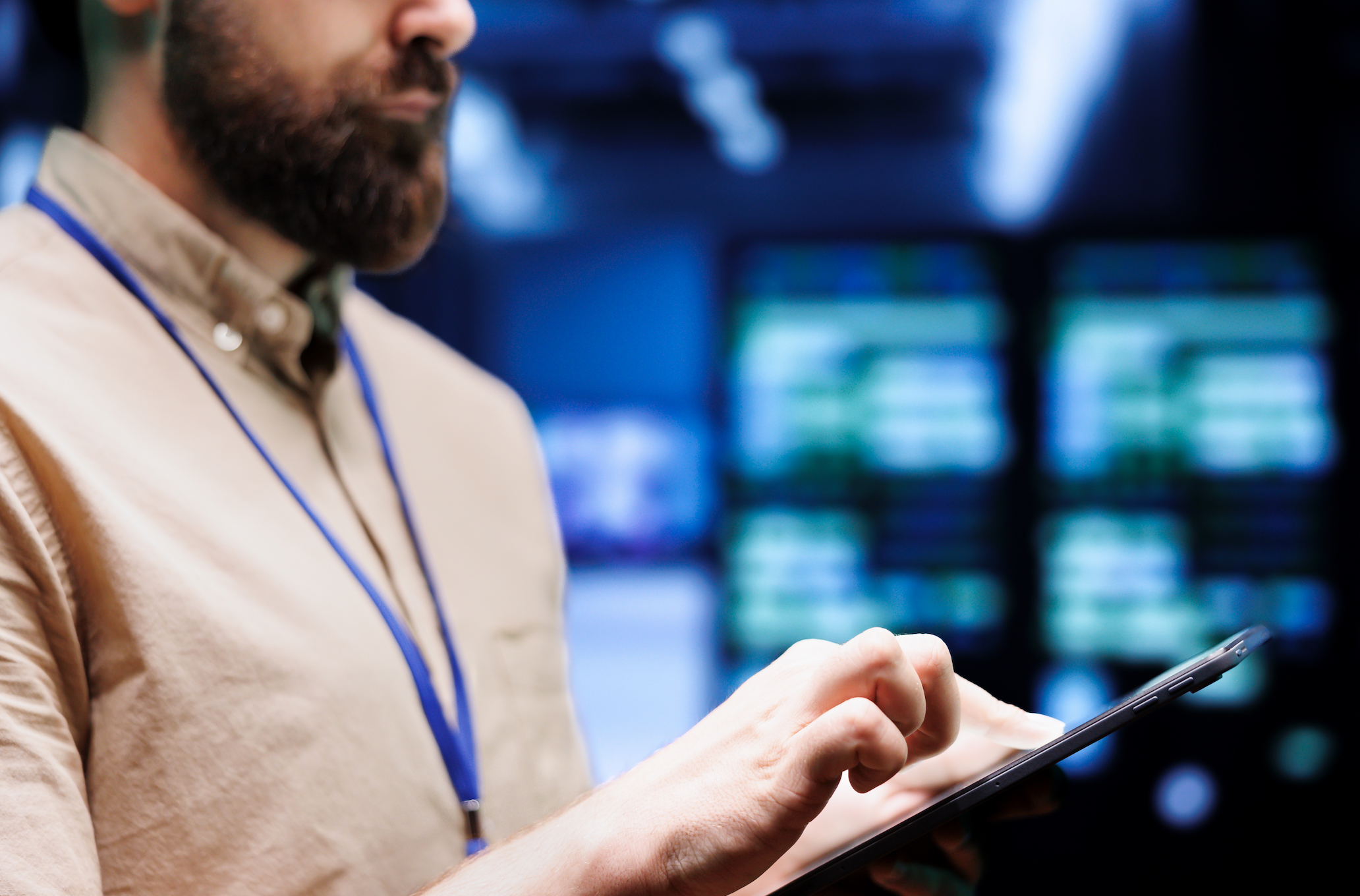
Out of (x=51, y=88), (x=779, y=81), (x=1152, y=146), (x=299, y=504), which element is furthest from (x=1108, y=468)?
(x=51, y=88)

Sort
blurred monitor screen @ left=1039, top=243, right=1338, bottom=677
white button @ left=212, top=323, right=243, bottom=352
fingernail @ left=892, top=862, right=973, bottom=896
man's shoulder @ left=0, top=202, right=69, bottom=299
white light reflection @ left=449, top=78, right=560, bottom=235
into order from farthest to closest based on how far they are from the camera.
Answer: white light reflection @ left=449, top=78, right=560, bottom=235 → blurred monitor screen @ left=1039, top=243, right=1338, bottom=677 → white button @ left=212, top=323, right=243, bottom=352 → man's shoulder @ left=0, top=202, right=69, bottom=299 → fingernail @ left=892, top=862, right=973, bottom=896

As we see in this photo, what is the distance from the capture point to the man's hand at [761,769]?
0.49m

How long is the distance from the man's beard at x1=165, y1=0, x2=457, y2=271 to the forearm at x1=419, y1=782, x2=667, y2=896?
1.59 feet

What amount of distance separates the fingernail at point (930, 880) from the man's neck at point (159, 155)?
0.63 meters

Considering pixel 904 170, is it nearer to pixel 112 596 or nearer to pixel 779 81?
pixel 779 81

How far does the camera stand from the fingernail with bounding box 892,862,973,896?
2.00 ft

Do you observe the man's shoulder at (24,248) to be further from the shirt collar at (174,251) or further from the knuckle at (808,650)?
the knuckle at (808,650)

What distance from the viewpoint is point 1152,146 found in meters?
2.81

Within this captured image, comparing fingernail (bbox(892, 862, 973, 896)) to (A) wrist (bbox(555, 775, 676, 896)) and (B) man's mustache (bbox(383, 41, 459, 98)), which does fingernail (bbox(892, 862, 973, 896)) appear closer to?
(A) wrist (bbox(555, 775, 676, 896))

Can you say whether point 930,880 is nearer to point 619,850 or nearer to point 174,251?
point 619,850

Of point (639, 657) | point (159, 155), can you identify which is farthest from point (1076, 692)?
point (159, 155)

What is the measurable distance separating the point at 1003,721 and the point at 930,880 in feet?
0.40

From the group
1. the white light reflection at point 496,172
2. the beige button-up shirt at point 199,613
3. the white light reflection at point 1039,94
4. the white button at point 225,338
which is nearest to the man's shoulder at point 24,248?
the beige button-up shirt at point 199,613

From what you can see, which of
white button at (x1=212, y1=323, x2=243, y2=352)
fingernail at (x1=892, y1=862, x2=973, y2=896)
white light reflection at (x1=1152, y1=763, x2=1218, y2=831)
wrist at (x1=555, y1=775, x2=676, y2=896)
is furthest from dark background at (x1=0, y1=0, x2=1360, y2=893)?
wrist at (x1=555, y1=775, x2=676, y2=896)
